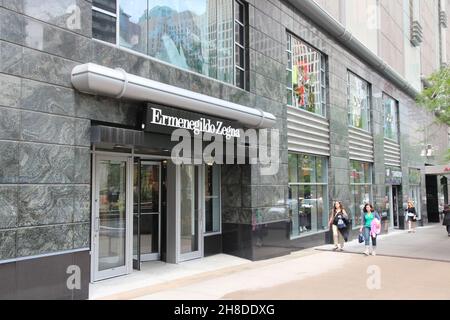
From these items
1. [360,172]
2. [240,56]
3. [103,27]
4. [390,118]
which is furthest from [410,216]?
[103,27]

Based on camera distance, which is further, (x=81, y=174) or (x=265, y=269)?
(x=265, y=269)

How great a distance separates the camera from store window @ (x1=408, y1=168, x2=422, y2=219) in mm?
27750

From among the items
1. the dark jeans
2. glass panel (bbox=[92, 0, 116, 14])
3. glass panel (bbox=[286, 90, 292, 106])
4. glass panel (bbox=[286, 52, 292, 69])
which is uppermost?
glass panel (bbox=[286, 52, 292, 69])

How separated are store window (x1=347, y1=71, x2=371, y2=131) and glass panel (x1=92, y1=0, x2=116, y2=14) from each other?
13.0 metres

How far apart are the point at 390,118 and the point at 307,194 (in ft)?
40.3

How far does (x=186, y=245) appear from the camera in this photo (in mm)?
11172

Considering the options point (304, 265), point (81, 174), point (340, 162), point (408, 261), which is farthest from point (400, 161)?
point (81, 174)

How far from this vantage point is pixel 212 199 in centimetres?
1209

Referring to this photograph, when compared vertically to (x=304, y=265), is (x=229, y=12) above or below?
above

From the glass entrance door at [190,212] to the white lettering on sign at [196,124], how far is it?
1.51 metres

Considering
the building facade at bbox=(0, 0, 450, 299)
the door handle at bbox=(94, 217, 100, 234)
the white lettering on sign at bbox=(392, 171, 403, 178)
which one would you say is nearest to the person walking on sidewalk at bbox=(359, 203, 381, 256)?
the building facade at bbox=(0, 0, 450, 299)

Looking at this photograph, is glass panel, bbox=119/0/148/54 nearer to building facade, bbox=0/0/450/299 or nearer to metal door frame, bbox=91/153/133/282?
building facade, bbox=0/0/450/299
